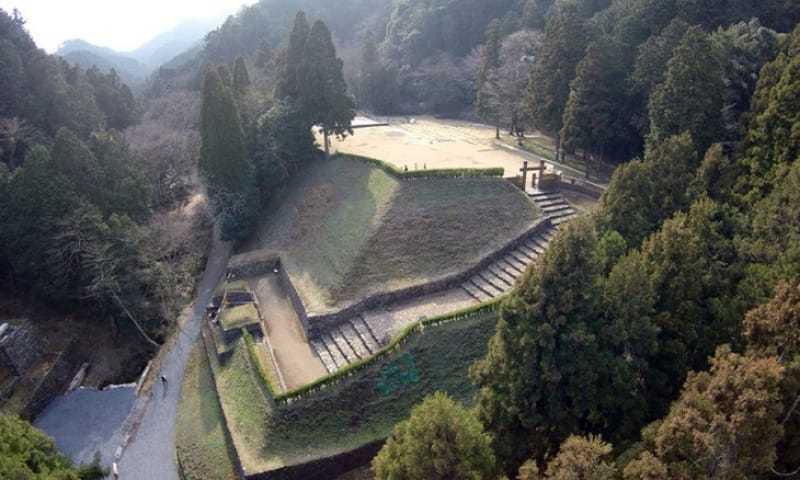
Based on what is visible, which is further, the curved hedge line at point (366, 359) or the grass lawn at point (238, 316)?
the grass lawn at point (238, 316)

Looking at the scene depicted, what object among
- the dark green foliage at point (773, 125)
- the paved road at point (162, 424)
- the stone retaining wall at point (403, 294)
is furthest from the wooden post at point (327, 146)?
the dark green foliage at point (773, 125)

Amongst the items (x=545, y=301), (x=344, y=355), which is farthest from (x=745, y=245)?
(x=344, y=355)

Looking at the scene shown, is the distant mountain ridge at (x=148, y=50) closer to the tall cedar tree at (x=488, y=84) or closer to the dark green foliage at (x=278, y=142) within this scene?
the dark green foliage at (x=278, y=142)

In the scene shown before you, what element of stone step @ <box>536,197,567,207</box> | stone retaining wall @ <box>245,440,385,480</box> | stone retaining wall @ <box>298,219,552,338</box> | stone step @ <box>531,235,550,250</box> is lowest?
stone retaining wall @ <box>245,440,385,480</box>

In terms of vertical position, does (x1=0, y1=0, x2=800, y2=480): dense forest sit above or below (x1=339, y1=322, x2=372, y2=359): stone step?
above

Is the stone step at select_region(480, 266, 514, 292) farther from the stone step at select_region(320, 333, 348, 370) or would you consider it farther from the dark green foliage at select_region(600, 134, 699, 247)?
the stone step at select_region(320, 333, 348, 370)

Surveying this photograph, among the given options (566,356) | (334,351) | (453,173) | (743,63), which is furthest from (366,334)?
(743,63)

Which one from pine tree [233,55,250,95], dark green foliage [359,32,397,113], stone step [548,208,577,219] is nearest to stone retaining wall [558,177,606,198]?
stone step [548,208,577,219]

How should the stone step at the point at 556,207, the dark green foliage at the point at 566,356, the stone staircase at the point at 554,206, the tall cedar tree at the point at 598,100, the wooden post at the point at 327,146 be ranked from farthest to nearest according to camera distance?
the wooden post at the point at 327,146 → the tall cedar tree at the point at 598,100 → the stone step at the point at 556,207 → the stone staircase at the point at 554,206 → the dark green foliage at the point at 566,356
